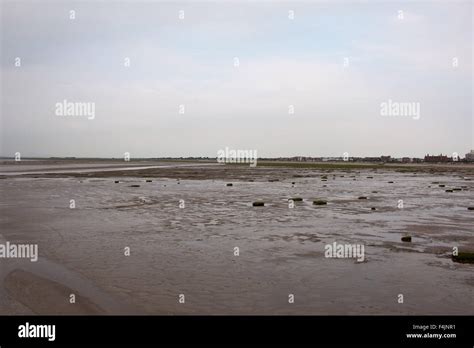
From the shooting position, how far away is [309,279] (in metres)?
13.1

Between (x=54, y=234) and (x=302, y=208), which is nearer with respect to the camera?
(x=54, y=234)

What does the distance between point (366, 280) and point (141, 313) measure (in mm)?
7347

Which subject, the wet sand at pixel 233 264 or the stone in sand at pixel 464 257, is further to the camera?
the stone in sand at pixel 464 257

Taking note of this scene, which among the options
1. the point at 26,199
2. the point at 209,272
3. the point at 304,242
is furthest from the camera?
the point at 26,199

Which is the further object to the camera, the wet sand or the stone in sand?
the stone in sand

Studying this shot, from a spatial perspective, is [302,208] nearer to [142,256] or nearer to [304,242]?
[304,242]

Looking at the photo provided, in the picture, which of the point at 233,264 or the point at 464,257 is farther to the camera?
the point at 464,257

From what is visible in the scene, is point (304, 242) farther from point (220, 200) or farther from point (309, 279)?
point (220, 200)

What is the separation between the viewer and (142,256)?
15.9 metres

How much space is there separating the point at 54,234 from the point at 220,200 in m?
17.7
